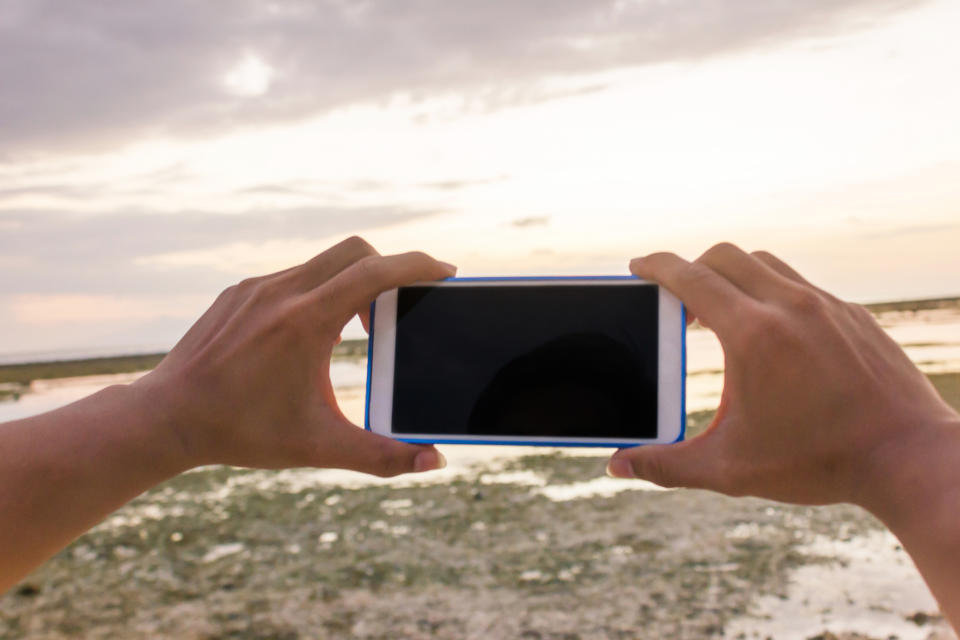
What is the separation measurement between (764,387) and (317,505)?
4854 millimetres

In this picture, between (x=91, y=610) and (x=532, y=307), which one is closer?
(x=532, y=307)

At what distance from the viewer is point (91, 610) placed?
446 cm

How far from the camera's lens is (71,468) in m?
1.62

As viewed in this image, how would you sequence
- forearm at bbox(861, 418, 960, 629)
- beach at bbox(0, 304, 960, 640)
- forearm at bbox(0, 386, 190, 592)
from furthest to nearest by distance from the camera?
beach at bbox(0, 304, 960, 640), forearm at bbox(0, 386, 190, 592), forearm at bbox(861, 418, 960, 629)

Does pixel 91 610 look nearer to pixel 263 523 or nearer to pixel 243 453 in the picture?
pixel 263 523

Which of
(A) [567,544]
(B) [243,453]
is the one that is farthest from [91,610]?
(B) [243,453]

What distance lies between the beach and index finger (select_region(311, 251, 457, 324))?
8.46 feet

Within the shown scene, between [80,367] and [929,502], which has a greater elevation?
[929,502]

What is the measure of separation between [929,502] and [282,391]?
139 cm

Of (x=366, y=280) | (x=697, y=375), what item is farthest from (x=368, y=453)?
(x=697, y=375)

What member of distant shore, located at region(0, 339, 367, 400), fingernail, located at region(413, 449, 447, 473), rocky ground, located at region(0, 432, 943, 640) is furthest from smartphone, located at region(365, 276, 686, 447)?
distant shore, located at region(0, 339, 367, 400)

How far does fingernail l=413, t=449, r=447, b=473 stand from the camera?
187 cm

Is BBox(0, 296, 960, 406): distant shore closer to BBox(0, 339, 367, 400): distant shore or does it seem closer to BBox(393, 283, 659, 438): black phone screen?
BBox(0, 339, 367, 400): distant shore

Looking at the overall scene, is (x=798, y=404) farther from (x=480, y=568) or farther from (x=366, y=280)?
(x=480, y=568)
